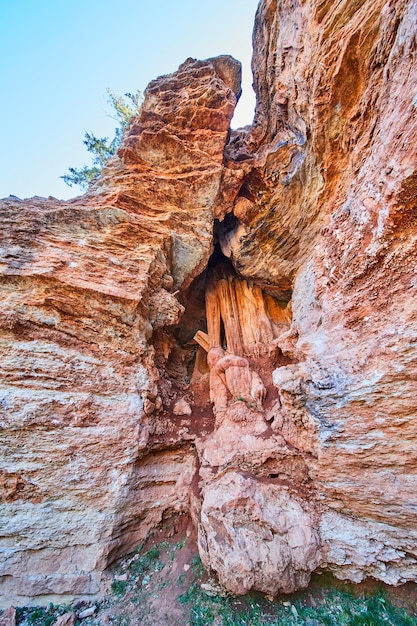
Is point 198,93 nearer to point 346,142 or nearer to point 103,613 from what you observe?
point 346,142

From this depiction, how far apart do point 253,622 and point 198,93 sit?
37.4ft

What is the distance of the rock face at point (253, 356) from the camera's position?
3.05 metres

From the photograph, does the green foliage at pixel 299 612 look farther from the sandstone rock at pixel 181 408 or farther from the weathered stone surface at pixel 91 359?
the sandstone rock at pixel 181 408

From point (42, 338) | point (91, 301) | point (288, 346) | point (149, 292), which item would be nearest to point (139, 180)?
point (149, 292)

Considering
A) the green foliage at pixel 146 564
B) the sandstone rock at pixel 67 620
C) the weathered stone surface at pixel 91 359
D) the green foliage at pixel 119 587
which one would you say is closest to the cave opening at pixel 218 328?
the weathered stone surface at pixel 91 359

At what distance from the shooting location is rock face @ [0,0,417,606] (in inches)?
120

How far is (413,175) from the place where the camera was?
2543mm

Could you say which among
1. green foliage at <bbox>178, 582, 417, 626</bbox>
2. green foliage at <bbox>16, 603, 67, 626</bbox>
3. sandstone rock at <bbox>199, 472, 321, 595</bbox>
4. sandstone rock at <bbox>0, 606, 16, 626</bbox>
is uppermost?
sandstone rock at <bbox>199, 472, 321, 595</bbox>

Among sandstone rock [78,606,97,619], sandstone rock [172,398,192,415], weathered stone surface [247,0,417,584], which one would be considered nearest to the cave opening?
sandstone rock [172,398,192,415]

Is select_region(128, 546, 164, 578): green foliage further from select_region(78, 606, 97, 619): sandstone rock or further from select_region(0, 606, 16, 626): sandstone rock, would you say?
select_region(0, 606, 16, 626): sandstone rock

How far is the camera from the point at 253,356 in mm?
6660

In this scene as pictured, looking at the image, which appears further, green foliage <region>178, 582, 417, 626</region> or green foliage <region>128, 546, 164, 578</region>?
green foliage <region>128, 546, 164, 578</region>

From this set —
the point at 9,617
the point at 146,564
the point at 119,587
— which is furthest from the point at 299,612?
the point at 9,617

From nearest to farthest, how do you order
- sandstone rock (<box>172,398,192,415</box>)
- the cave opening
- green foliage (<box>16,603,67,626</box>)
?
green foliage (<box>16,603,67,626</box>), sandstone rock (<box>172,398,192,415</box>), the cave opening
